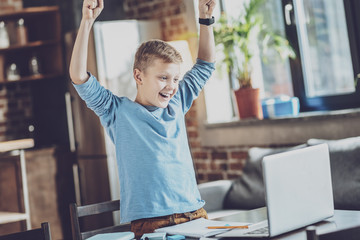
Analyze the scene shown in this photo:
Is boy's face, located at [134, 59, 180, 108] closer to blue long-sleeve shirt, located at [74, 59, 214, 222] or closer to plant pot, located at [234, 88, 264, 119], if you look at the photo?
blue long-sleeve shirt, located at [74, 59, 214, 222]

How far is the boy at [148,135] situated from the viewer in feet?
6.25

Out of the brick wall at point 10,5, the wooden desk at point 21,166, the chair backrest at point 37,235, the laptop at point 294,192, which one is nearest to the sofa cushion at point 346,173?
the laptop at point 294,192

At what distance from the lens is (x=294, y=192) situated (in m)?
1.73

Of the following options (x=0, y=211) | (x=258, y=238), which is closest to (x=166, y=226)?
(x=258, y=238)

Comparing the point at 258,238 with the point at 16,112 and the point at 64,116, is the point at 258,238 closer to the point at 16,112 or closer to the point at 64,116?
the point at 64,116

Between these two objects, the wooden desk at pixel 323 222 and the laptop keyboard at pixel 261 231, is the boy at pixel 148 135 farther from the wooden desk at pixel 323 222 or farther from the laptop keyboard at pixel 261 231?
the laptop keyboard at pixel 261 231

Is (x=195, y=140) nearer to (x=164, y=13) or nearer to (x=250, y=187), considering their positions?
(x=164, y=13)

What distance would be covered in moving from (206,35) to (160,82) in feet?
1.14

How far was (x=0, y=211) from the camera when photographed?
4.64 meters

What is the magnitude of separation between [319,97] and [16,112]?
3115mm

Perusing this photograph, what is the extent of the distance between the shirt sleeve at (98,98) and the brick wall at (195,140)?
2532 millimetres

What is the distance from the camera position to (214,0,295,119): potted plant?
13.6 feet

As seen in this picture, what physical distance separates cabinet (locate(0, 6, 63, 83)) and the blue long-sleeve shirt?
11.5 feet

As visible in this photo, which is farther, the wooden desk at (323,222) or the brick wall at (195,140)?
the brick wall at (195,140)
